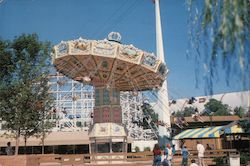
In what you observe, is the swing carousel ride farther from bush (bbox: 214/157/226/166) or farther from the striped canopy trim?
bush (bbox: 214/157/226/166)

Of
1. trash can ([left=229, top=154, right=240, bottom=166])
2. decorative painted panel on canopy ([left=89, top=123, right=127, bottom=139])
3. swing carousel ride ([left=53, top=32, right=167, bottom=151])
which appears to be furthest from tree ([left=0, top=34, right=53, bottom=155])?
trash can ([left=229, top=154, right=240, bottom=166])

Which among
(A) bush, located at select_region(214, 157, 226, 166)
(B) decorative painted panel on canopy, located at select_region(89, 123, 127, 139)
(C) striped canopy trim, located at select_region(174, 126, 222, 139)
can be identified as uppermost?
(B) decorative painted panel on canopy, located at select_region(89, 123, 127, 139)

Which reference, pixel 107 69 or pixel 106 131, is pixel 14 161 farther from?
pixel 107 69

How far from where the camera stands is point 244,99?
A: 683 centimetres

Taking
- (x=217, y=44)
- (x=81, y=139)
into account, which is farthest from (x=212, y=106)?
(x=217, y=44)

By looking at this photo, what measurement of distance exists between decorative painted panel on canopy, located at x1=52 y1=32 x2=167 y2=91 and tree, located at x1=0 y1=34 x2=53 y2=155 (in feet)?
7.02

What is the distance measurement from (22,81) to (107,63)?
722 cm

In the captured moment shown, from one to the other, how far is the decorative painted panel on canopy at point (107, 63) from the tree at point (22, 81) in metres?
2.14

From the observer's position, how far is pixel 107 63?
29.1m

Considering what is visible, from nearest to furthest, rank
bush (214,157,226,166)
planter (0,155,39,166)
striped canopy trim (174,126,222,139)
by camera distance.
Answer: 1. planter (0,155,39,166)
2. bush (214,157,226,166)
3. striped canopy trim (174,126,222,139)

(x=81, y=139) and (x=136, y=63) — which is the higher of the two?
(x=136, y=63)

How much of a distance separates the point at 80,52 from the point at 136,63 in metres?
4.68

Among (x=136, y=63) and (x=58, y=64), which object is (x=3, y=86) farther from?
(x=136, y=63)

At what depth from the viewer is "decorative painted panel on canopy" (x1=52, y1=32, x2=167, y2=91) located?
91.4ft
